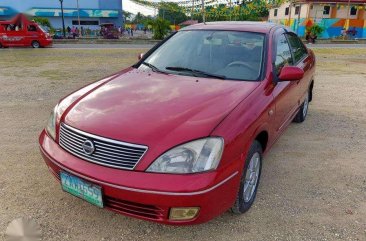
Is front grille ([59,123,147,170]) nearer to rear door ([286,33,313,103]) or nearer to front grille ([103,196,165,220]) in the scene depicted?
front grille ([103,196,165,220])

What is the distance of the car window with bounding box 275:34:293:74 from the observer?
3.29m

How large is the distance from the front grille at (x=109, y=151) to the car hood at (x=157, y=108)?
40mm

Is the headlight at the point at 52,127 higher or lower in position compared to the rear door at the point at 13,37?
lower

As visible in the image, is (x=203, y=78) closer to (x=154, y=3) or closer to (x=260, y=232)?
Result: (x=260, y=232)

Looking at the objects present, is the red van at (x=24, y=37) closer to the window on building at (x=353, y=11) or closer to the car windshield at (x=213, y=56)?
the car windshield at (x=213, y=56)

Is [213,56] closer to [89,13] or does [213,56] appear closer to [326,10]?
[89,13]

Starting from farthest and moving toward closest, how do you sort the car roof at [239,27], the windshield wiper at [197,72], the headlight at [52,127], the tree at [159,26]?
the tree at [159,26], the car roof at [239,27], the windshield wiper at [197,72], the headlight at [52,127]

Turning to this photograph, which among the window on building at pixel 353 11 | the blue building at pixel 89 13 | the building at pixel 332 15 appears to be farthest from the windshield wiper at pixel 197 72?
the window on building at pixel 353 11

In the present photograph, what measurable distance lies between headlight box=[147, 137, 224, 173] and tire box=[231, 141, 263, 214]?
0.41 meters

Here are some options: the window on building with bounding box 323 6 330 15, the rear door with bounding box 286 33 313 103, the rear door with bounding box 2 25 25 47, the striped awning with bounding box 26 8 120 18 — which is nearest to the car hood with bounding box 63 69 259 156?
the rear door with bounding box 286 33 313 103

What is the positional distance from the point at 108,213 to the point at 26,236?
63 cm

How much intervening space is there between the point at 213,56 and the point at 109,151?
1.66 m

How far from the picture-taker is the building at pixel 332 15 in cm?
3709

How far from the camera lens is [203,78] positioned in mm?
2951
